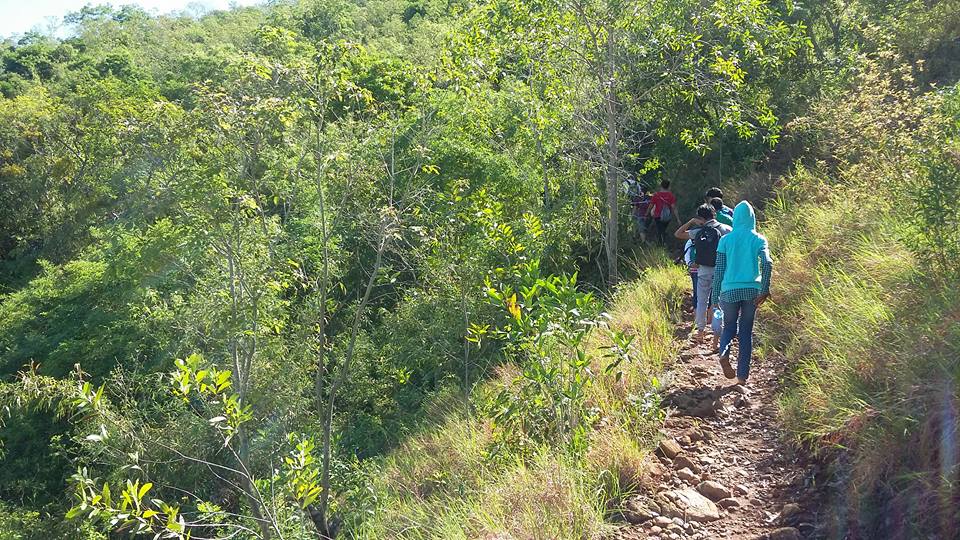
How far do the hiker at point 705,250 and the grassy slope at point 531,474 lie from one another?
0.45 meters

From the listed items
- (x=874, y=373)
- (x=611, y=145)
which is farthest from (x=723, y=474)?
(x=611, y=145)

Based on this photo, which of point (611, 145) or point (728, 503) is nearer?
point (728, 503)

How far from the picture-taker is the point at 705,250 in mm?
7004

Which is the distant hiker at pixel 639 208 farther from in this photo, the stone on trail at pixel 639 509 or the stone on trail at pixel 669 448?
the stone on trail at pixel 639 509

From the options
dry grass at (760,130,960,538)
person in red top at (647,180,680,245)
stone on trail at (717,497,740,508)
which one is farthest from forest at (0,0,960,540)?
person in red top at (647,180,680,245)

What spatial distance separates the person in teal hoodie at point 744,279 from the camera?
A: 5.79m

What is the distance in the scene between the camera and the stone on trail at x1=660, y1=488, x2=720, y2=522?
435 centimetres

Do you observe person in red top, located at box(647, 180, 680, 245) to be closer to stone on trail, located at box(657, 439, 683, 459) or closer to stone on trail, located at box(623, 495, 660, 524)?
stone on trail, located at box(657, 439, 683, 459)

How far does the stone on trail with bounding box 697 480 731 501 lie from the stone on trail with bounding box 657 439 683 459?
35cm

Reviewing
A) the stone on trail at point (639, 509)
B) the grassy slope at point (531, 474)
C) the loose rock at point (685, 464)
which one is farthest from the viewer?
the loose rock at point (685, 464)

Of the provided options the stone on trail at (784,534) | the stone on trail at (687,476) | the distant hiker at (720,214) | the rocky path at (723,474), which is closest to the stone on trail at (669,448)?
the rocky path at (723,474)

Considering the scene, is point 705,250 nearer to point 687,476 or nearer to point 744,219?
point 744,219

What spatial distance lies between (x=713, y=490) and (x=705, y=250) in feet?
9.76

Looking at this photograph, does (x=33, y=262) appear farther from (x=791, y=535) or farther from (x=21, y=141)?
(x=791, y=535)
